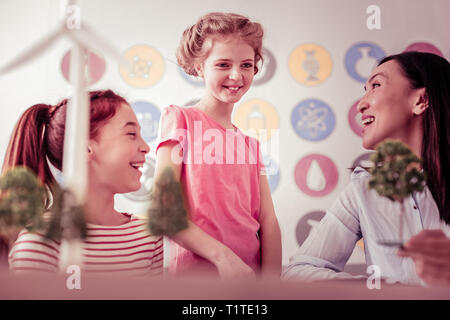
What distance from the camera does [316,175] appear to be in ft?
3.72

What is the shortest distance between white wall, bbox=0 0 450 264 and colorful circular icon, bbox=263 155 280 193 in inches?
0.5

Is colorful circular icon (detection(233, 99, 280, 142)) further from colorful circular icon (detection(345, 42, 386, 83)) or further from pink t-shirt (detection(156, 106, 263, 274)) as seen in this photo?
colorful circular icon (detection(345, 42, 386, 83))

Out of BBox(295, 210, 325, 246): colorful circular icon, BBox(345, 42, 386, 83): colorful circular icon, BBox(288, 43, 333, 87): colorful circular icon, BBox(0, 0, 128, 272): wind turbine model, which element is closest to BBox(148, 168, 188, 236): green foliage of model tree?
BBox(0, 0, 128, 272): wind turbine model

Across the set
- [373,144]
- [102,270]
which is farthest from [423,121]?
[102,270]

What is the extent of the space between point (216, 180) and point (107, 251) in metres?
0.28

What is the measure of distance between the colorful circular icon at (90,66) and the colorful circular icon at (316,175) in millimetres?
496

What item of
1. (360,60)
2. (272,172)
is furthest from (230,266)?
(360,60)

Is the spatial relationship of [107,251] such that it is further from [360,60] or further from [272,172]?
[360,60]

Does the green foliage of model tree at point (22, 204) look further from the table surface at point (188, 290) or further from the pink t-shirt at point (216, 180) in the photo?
the pink t-shirt at point (216, 180)

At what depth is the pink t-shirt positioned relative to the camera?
42.8 inches

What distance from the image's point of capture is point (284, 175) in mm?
1135

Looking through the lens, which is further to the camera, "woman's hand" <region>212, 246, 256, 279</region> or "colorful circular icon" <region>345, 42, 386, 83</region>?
"colorful circular icon" <region>345, 42, 386, 83</region>

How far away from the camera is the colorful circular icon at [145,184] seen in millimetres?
1104

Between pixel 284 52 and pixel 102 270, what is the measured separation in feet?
2.09
